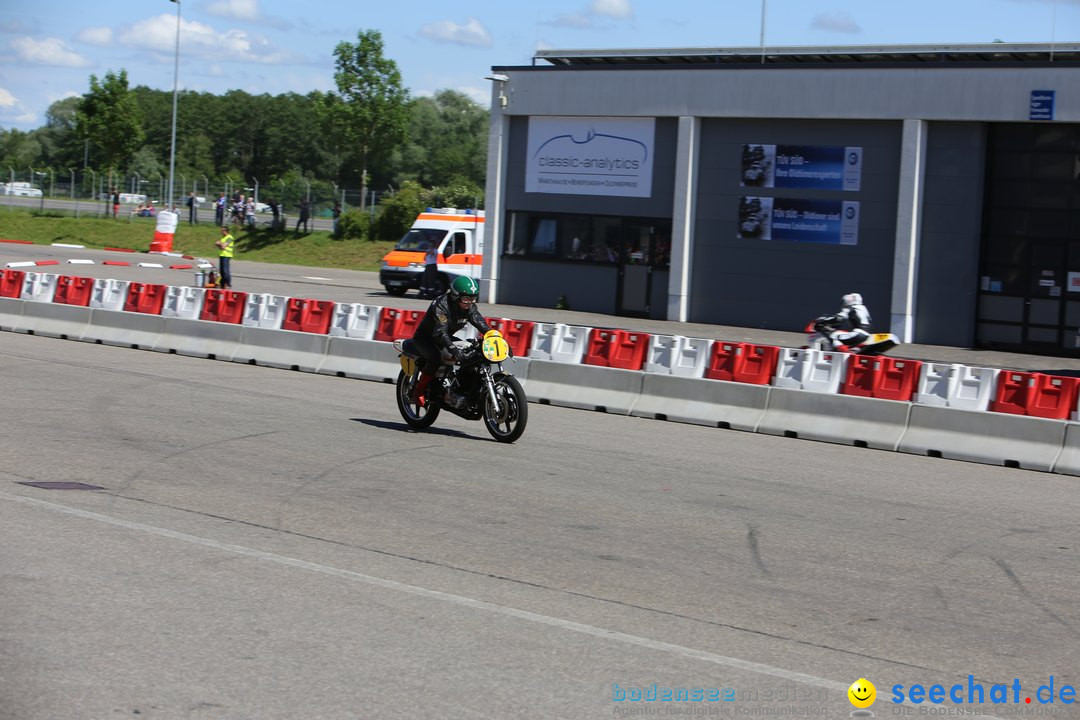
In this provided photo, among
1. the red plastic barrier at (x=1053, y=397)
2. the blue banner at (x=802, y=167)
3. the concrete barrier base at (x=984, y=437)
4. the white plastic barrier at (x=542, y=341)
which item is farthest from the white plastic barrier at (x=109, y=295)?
the red plastic barrier at (x=1053, y=397)

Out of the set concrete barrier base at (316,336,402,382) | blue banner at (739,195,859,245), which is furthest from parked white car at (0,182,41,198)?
concrete barrier base at (316,336,402,382)

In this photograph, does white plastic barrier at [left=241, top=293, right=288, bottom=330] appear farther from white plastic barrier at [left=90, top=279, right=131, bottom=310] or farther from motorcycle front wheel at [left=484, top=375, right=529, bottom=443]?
motorcycle front wheel at [left=484, top=375, right=529, bottom=443]

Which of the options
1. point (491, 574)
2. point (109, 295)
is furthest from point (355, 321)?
point (491, 574)

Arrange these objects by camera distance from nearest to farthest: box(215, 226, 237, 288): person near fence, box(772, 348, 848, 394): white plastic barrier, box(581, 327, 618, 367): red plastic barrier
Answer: box(772, 348, 848, 394): white plastic barrier, box(581, 327, 618, 367): red plastic barrier, box(215, 226, 237, 288): person near fence

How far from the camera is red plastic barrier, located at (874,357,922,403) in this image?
48.7 feet

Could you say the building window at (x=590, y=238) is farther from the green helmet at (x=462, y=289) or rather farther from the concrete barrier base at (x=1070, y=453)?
the green helmet at (x=462, y=289)

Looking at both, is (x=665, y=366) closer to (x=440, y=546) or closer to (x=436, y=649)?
(x=440, y=546)

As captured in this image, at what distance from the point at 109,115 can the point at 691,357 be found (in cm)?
5495

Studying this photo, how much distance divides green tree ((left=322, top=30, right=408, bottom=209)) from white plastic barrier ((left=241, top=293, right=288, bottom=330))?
139 ft

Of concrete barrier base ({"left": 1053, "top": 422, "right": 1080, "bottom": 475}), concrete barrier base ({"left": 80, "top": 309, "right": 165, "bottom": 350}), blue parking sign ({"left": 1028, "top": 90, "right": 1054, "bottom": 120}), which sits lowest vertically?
concrete barrier base ({"left": 1053, "top": 422, "right": 1080, "bottom": 475})

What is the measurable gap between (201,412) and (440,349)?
293 cm

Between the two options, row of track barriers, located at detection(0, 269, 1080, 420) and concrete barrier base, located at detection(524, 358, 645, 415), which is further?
concrete barrier base, located at detection(524, 358, 645, 415)

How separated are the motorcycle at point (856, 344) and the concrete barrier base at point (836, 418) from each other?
4090 mm

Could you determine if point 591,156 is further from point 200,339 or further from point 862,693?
point 862,693
